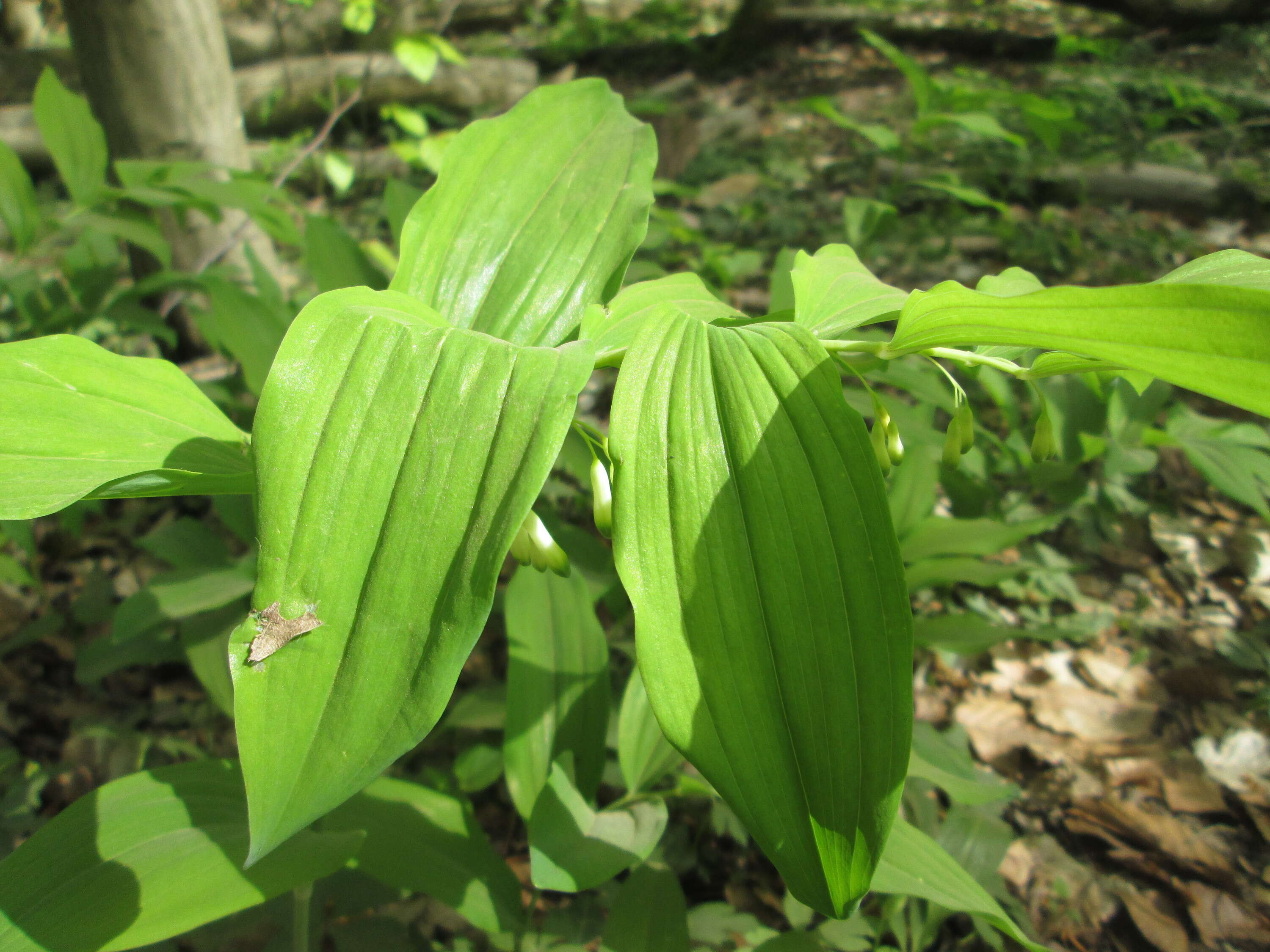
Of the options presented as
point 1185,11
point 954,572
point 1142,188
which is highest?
point 1185,11

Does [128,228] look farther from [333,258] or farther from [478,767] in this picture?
[478,767]

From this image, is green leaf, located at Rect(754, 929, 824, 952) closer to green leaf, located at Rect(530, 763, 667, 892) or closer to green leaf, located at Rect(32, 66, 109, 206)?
green leaf, located at Rect(530, 763, 667, 892)

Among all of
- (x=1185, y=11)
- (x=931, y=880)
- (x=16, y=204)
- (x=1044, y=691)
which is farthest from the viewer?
(x=1185, y=11)

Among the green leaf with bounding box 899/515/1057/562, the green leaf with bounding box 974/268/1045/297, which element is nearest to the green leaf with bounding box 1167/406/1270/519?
the green leaf with bounding box 899/515/1057/562

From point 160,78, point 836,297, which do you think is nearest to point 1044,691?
point 836,297

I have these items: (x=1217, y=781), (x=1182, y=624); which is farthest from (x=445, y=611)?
(x=1182, y=624)

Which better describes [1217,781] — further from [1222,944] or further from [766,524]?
[766,524]
